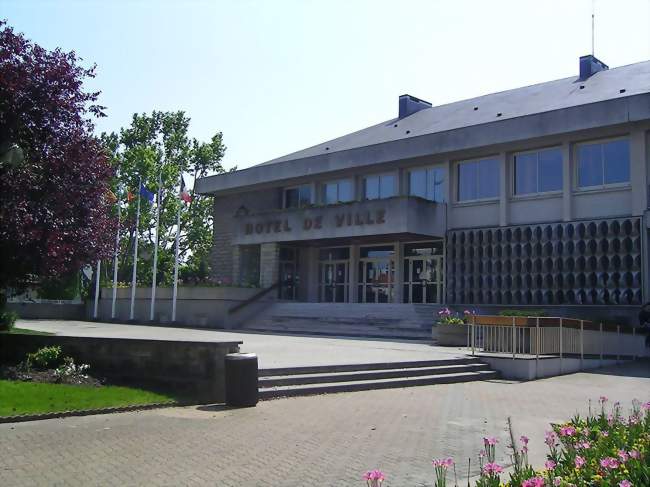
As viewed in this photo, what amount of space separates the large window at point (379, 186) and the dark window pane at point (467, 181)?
11.5 feet

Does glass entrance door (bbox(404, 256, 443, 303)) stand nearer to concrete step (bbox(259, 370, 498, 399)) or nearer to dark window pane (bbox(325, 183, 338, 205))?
dark window pane (bbox(325, 183, 338, 205))

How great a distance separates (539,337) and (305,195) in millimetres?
21677

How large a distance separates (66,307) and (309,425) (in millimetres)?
29532

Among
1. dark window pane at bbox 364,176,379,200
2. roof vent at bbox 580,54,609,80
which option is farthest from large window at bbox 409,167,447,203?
roof vent at bbox 580,54,609,80

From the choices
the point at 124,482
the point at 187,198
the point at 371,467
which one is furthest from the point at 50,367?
the point at 187,198

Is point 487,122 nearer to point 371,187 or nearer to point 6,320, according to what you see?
point 371,187

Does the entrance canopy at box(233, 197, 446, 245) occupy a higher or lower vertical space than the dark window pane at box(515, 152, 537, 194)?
lower

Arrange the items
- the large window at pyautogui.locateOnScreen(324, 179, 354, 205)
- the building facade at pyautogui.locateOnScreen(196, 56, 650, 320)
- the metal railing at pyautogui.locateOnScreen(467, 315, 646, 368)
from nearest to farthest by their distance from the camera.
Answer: the metal railing at pyautogui.locateOnScreen(467, 315, 646, 368) → the building facade at pyautogui.locateOnScreen(196, 56, 650, 320) → the large window at pyautogui.locateOnScreen(324, 179, 354, 205)

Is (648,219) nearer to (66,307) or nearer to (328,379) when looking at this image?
(328,379)

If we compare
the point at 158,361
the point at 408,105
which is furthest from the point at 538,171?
the point at 158,361

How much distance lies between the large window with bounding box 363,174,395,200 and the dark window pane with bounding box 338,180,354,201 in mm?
823

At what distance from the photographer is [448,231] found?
28.5 metres

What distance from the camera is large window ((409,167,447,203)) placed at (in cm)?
2939

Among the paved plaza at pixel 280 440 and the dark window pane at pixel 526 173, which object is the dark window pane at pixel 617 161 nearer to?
the dark window pane at pixel 526 173
